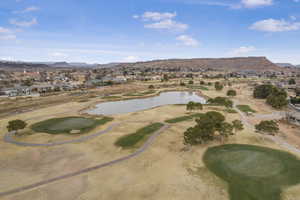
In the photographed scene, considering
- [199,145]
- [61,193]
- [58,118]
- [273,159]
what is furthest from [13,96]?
[273,159]

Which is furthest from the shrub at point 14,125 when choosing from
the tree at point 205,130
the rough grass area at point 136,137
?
the tree at point 205,130

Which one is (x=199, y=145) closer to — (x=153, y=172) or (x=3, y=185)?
(x=153, y=172)

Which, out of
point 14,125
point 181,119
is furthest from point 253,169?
point 14,125

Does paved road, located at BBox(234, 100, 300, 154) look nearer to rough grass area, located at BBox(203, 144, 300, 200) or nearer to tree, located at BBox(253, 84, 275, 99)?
rough grass area, located at BBox(203, 144, 300, 200)

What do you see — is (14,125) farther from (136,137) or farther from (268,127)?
(268,127)

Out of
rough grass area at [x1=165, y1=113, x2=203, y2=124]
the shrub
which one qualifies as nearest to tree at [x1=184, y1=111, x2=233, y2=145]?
rough grass area at [x1=165, y1=113, x2=203, y2=124]

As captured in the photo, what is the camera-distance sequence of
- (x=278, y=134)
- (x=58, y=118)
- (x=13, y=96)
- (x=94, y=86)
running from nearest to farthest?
(x=278, y=134) → (x=58, y=118) → (x=13, y=96) → (x=94, y=86)
